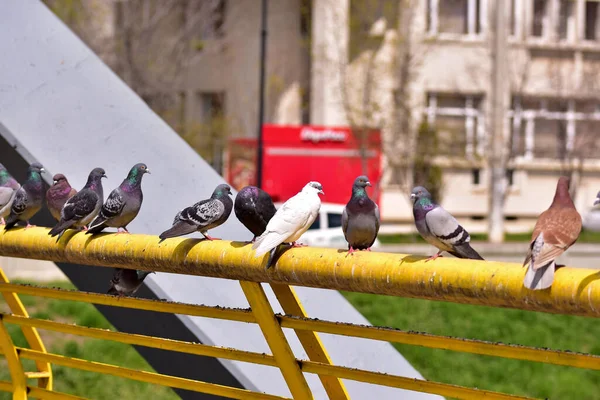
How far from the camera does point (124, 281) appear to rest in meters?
3.68

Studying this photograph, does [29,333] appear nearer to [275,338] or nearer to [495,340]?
[275,338]

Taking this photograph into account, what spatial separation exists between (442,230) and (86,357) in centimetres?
741

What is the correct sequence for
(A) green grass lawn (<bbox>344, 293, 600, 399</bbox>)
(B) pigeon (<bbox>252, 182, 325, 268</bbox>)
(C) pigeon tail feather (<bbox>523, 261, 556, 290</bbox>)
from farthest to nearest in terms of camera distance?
(A) green grass lawn (<bbox>344, 293, 600, 399</bbox>)
(B) pigeon (<bbox>252, 182, 325, 268</bbox>)
(C) pigeon tail feather (<bbox>523, 261, 556, 290</bbox>)

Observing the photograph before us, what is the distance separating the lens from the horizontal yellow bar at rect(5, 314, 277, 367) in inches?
112

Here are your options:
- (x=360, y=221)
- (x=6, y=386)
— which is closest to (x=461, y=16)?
(x=6, y=386)

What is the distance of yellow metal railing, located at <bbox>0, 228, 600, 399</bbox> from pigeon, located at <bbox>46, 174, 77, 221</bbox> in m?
0.56

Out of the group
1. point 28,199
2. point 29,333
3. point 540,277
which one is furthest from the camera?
point 29,333

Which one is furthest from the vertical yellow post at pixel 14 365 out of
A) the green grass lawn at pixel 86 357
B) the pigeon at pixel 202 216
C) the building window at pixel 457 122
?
the building window at pixel 457 122

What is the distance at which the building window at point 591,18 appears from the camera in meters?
30.9

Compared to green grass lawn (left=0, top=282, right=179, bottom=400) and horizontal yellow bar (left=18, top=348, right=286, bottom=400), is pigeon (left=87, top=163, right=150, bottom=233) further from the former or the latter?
green grass lawn (left=0, top=282, right=179, bottom=400)

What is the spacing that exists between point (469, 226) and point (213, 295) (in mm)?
26210

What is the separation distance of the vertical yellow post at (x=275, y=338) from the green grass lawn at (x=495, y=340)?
22.3 ft

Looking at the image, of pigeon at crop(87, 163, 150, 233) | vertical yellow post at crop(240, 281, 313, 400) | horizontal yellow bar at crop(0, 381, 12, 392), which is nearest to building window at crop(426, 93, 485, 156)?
pigeon at crop(87, 163, 150, 233)

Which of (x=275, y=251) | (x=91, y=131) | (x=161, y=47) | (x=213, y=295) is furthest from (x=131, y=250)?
(x=161, y=47)
